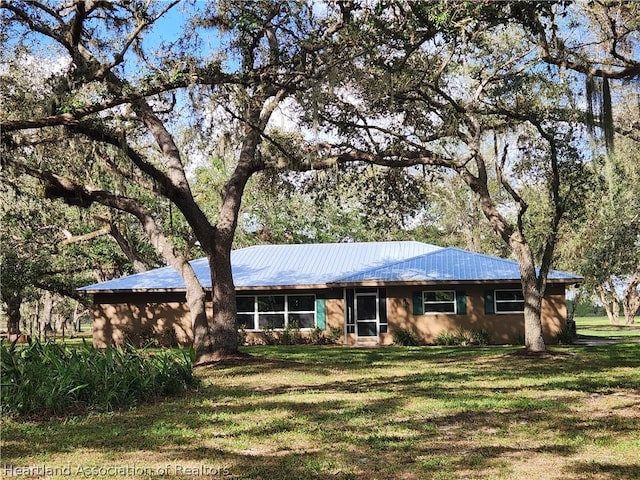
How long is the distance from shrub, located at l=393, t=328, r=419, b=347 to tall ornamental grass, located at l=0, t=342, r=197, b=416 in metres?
13.7

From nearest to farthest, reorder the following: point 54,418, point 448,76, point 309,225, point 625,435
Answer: point 625,435
point 54,418
point 448,76
point 309,225

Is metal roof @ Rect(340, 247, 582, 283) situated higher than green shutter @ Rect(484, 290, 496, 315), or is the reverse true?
metal roof @ Rect(340, 247, 582, 283)

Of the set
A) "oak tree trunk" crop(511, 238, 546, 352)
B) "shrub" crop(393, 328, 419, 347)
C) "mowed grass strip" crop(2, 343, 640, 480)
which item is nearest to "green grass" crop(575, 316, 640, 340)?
"shrub" crop(393, 328, 419, 347)

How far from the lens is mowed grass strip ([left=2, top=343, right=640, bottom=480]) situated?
591 centimetres

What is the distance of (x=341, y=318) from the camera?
24.5 metres

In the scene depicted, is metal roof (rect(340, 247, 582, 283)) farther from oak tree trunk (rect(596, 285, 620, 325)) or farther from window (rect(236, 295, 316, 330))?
oak tree trunk (rect(596, 285, 620, 325))

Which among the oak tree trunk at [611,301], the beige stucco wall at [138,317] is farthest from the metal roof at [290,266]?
the oak tree trunk at [611,301]

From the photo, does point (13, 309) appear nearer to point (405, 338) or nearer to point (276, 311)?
point (276, 311)

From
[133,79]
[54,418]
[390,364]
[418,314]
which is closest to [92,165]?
[133,79]

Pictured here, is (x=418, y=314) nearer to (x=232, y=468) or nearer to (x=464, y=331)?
(x=464, y=331)

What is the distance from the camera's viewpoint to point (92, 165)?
17.6 metres

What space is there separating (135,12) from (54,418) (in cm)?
664

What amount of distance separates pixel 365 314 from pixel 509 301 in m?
4.93

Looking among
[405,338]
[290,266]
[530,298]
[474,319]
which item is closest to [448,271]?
[474,319]
